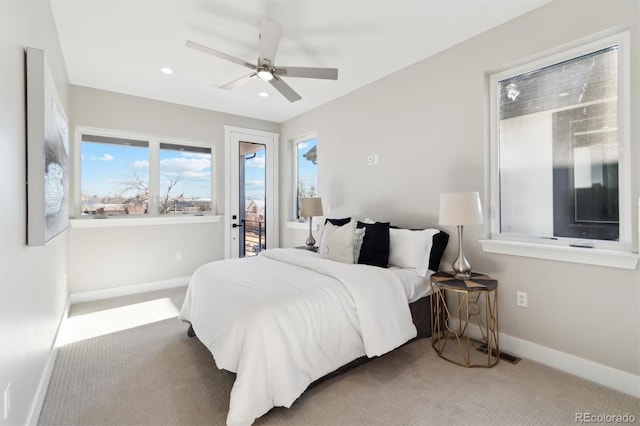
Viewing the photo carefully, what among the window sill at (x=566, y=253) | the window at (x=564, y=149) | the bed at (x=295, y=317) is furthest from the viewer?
the window at (x=564, y=149)

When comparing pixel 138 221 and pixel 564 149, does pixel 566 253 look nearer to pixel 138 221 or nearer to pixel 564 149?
pixel 564 149

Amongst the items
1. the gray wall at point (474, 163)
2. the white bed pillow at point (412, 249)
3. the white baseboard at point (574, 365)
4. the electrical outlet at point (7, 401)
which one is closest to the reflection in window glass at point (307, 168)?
the gray wall at point (474, 163)

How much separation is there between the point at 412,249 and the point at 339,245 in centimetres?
67

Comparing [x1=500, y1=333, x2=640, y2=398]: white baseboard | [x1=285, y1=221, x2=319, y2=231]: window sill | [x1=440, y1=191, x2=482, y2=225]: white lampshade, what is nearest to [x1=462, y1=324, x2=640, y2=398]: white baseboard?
[x1=500, y1=333, x2=640, y2=398]: white baseboard

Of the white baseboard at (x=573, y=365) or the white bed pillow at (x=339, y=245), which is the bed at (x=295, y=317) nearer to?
the white bed pillow at (x=339, y=245)

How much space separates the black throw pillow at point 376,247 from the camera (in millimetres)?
2771

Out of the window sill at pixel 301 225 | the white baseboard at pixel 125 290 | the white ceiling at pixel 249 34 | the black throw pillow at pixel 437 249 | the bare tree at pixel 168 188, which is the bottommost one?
the white baseboard at pixel 125 290

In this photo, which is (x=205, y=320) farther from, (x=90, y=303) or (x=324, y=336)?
(x=90, y=303)

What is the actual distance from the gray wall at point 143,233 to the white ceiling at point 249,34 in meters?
0.34

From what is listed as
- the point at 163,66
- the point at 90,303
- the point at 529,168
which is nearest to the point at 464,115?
the point at 529,168

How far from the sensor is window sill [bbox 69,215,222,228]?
3.70 m

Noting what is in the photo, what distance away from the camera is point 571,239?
2217mm

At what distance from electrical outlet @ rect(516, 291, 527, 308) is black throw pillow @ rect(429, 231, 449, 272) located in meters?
0.65

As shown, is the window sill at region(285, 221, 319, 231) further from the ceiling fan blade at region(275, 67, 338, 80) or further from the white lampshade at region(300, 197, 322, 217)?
the ceiling fan blade at region(275, 67, 338, 80)
